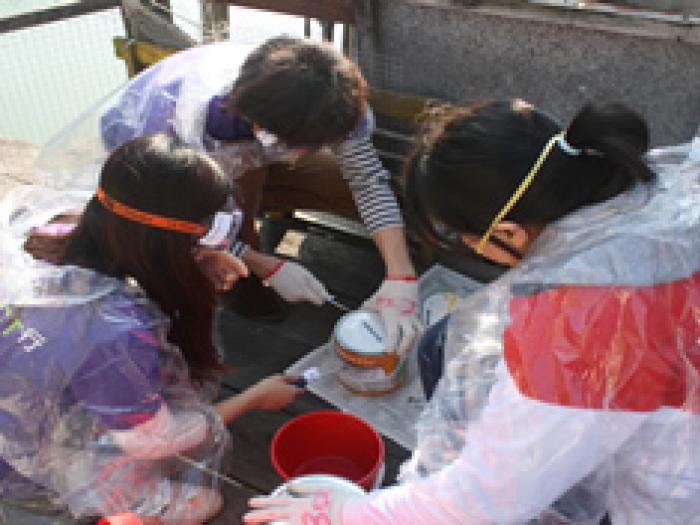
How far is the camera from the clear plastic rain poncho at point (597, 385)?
0.88m

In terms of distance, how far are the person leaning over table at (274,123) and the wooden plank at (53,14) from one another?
128 cm

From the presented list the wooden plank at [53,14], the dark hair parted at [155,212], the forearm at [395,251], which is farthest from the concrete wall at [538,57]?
the wooden plank at [53,14]

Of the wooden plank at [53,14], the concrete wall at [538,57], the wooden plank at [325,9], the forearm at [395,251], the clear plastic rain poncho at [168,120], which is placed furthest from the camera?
the wooden plank at [53,14]

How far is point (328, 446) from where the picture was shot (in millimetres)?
1563

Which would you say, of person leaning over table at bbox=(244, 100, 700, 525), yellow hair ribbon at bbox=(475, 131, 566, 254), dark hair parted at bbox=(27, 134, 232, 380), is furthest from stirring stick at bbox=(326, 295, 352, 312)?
yellow hair ribbon at bbox=(475, 131, 566, 254)

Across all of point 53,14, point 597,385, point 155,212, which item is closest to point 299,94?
point 155,212

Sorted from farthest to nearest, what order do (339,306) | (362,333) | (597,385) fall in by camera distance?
(339,306) → (362,333) → (597,385)

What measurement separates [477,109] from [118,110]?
3.79 ft

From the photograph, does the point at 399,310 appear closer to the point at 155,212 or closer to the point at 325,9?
the point at 155,212

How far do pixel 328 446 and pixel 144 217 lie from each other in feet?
2.31

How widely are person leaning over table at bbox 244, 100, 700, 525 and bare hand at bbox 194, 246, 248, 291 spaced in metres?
0.52

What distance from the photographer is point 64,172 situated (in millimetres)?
1765

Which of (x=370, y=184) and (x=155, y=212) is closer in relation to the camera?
(x=155, y=212)

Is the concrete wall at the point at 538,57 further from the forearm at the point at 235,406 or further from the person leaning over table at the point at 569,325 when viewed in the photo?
the forearm at the point at 235,406
